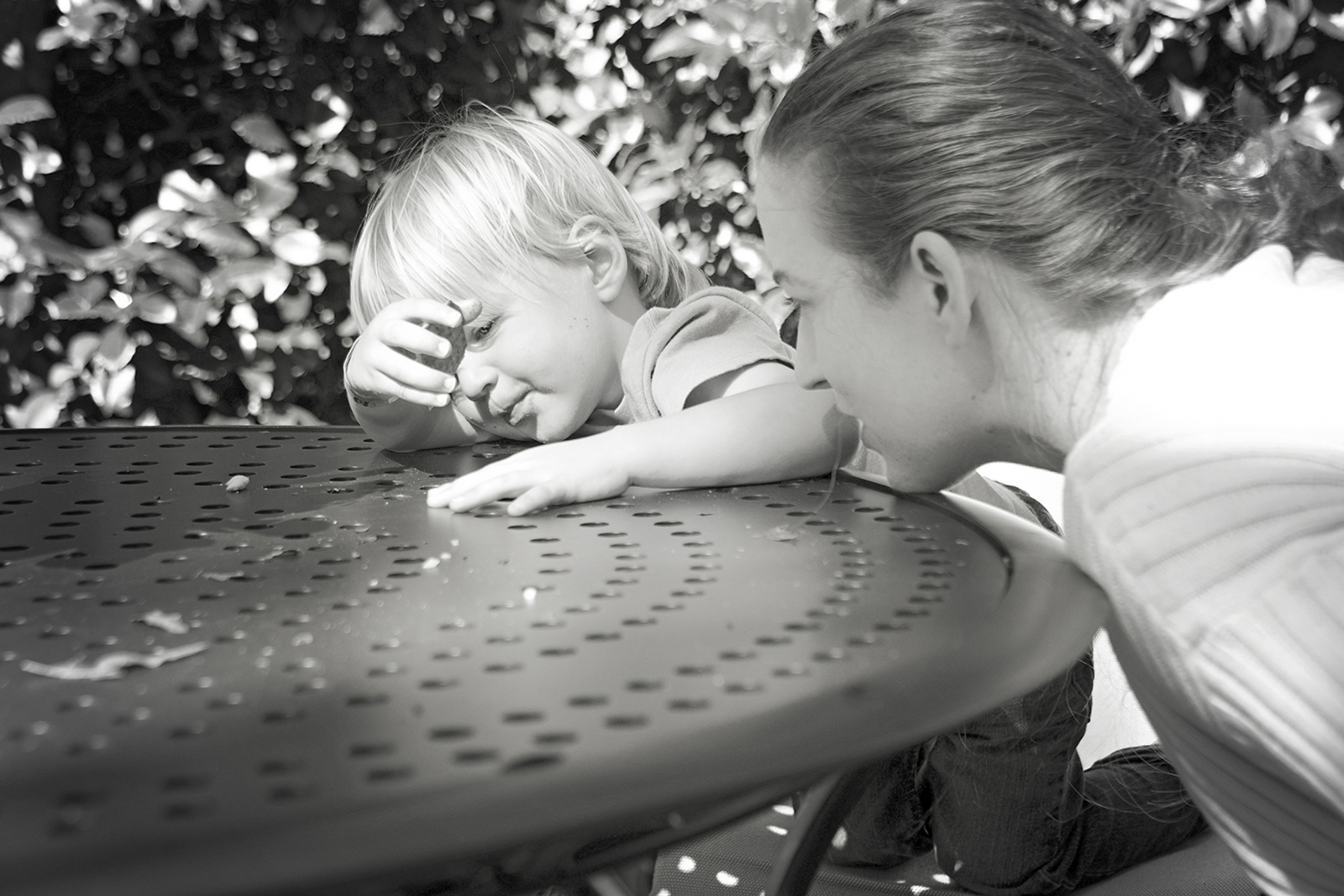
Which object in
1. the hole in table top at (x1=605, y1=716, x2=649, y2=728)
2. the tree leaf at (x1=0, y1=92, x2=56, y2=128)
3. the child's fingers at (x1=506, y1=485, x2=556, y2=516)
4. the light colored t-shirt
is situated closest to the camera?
the hole in table top at (x1=605, y1=716, x2=649, y2=728)

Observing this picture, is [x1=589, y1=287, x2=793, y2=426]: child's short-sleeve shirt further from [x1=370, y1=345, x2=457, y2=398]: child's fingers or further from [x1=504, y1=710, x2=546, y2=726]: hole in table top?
[x1=504, y1=710, x2=546, y2=726]: hole in table top

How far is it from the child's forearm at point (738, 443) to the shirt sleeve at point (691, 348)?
0.56 feet

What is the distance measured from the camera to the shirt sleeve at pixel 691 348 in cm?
155

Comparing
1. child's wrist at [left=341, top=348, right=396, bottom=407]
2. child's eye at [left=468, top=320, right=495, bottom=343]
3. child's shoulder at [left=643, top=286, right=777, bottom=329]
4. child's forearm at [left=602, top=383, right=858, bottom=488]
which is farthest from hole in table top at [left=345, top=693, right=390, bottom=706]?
child's eye at [left=468, top=320, right=495, bottom=343]

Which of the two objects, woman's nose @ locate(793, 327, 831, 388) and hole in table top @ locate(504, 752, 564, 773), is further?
woman's nose @ locate(793, 327, 831, 388)

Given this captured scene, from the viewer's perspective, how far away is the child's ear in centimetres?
185

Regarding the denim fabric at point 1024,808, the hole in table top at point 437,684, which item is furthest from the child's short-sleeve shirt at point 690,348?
the hole in table top at point 437,684

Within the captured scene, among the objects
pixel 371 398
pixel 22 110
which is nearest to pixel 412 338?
pixel 371 398

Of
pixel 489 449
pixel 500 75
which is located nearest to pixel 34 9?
pixel 500 75

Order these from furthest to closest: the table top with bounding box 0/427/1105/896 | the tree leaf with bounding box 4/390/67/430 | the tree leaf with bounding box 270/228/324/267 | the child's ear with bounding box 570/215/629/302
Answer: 1. the tree leaf with bounding box 270/228/324/267
2. the tree leaf with bounding box 4/390/67/430
3. the child's ear with bounding box 570/215/629/302
4. the table top with bounding box 0/427/1105/896

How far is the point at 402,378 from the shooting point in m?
1.47

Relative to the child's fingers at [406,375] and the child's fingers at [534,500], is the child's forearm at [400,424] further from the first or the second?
the child's fingers at [534,500]

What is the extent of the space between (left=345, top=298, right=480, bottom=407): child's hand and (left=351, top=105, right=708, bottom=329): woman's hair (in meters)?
0.24

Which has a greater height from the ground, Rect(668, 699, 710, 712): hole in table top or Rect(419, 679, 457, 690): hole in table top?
Rect(668, 699, 710, 712): hole in table top
